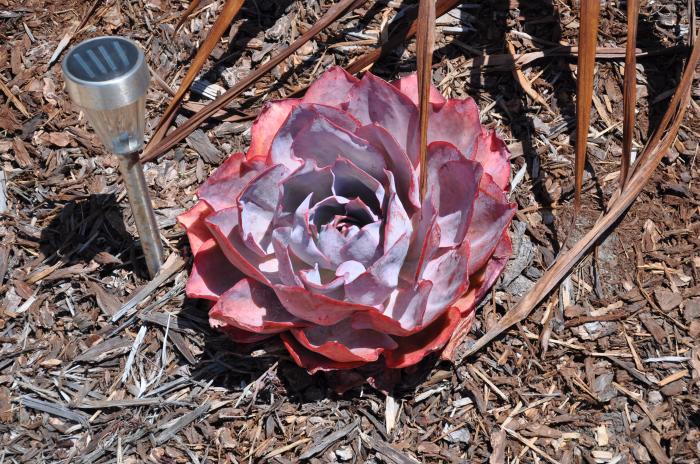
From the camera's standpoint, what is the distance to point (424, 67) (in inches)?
51.1

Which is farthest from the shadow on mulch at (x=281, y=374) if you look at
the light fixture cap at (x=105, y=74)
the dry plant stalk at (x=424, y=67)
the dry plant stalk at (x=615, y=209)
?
the light fixture cap at (x=105, y=74)

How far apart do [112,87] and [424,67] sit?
48 cm

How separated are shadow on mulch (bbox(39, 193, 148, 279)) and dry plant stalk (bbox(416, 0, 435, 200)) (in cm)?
69

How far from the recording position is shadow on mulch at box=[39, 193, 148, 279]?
1.70m

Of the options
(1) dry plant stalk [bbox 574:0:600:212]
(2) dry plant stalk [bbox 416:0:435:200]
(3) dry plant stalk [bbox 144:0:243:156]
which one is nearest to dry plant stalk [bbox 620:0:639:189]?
(1) dry plant stalk [bbox 574:0:600:212]

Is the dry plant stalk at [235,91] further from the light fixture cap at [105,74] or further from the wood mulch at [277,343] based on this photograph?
the light fixture cap at [105,74]

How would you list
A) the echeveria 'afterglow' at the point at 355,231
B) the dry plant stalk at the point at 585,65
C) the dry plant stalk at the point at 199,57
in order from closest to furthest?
the echeveria 'afterglow' at the point at 355,231 < the dry plant stalk at the point at 585,65 < the dry plant stalk at the point at 199,57

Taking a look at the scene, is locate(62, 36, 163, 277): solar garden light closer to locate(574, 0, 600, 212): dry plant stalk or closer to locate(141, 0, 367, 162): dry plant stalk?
locate(141, 0, 367, 162): dry plant stalk

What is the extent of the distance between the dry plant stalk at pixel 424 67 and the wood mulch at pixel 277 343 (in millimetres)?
459

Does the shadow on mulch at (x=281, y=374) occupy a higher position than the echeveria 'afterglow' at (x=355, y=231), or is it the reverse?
the echeveria 'afterglow' at (x=355, y=231)

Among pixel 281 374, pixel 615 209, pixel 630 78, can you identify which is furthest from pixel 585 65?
pixel 281 374

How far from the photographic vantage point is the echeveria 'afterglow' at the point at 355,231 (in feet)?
4.50

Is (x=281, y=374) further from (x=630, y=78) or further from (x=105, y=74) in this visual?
(x=630, y=78)

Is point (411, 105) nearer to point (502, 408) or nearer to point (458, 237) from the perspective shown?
point (458, 237)
